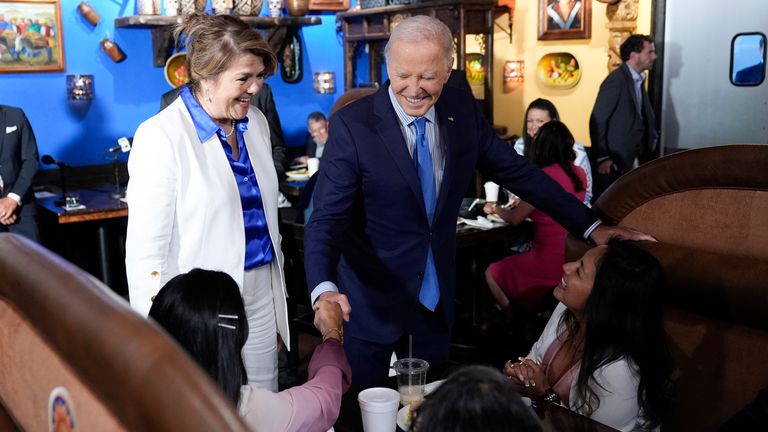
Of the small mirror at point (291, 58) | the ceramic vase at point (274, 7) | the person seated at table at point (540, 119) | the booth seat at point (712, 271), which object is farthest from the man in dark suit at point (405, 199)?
the small mirror at point (291, 58)

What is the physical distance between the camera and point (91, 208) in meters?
4.83

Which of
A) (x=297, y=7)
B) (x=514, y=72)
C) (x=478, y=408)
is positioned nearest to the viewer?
(x=478, y=408)

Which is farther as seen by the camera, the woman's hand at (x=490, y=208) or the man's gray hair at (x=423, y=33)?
the woman's hand at (x=490, y=208)

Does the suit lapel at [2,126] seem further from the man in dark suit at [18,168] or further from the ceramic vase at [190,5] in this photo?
the ceramic vase at [190,5]

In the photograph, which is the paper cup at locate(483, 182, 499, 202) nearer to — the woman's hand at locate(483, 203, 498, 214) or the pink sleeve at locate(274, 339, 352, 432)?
the woman's hand at locate(483, 203, 498, 214)

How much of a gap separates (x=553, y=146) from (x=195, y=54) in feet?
7.71

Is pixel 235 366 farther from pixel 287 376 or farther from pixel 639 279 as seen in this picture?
pixel 287 376

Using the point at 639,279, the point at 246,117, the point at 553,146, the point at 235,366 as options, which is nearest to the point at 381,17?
the point at 553,146

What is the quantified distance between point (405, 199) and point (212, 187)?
0.56m

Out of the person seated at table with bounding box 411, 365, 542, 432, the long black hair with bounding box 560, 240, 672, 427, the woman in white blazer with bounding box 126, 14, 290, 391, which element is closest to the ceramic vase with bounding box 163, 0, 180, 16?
the woman in white blazer with bounding box 126, 14, 290, 391

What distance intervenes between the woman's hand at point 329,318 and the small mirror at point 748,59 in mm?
5199

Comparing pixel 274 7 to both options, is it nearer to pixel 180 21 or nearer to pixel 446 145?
pixel 180 21

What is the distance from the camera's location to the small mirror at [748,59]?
19.6ft

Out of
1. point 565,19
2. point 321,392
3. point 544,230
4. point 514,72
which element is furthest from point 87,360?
point 514,72
